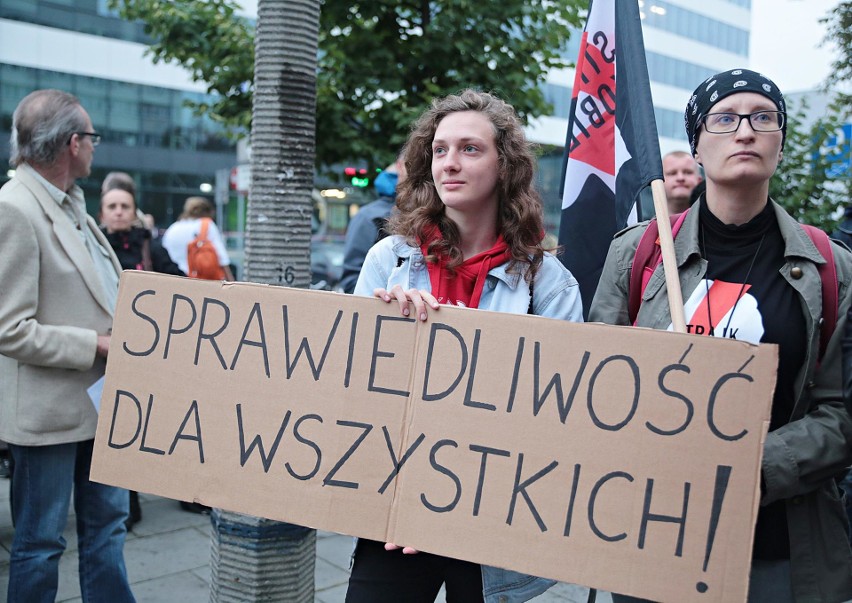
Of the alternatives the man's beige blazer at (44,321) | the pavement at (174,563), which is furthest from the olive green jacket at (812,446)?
the pavement at (174,563)

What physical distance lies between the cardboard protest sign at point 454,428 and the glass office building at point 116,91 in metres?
24.5

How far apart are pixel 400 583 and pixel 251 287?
874 mm

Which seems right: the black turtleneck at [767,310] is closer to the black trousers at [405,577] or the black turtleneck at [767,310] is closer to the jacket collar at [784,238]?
the jacket collar at [784,238]

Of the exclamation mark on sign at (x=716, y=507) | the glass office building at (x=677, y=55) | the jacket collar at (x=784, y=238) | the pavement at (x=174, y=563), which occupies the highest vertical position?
the glass office building at (x=677, y=55)

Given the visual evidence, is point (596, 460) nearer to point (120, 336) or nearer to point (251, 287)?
point (251, 287)

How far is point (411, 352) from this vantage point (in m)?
1.90

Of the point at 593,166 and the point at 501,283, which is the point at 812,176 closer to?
the point at 593,166

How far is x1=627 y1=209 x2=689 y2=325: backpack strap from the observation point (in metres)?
2.08

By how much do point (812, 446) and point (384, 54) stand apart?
5816mm

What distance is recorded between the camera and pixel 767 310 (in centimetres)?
189

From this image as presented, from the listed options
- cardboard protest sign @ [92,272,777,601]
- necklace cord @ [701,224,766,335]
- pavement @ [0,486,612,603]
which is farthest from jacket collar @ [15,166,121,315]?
necklace cord @ [701,224,766,335]

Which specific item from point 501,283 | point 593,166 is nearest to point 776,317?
point 501,283

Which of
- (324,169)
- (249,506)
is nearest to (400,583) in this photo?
(249,506)

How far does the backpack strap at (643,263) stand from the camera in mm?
2080
